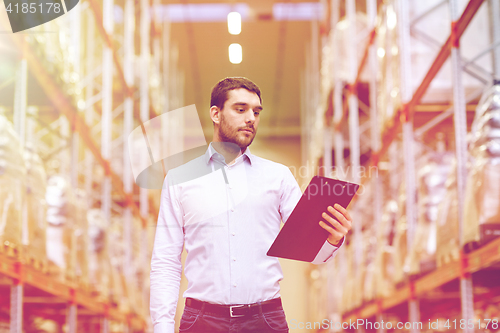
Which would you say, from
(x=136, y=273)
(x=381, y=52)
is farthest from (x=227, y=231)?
(x=136, y=273)

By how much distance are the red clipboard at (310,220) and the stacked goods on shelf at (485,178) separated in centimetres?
195

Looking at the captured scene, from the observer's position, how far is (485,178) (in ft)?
12.1

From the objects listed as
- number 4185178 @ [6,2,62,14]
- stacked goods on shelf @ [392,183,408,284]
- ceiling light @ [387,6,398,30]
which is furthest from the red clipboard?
ceiling light @ [387,6,398,30]

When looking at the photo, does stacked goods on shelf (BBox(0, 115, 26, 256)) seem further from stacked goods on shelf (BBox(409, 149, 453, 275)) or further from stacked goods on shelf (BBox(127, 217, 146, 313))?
stacked goods on shelf (BBox(127, 217, 146, 313))

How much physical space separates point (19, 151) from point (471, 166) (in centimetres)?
300

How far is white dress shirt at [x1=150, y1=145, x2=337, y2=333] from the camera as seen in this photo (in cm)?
211

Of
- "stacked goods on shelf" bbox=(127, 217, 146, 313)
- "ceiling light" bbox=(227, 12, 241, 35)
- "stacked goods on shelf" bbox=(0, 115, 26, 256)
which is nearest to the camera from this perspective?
"stacked goods on shelf" bbox=(0, 115, 26, 256)

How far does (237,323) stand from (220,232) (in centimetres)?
31

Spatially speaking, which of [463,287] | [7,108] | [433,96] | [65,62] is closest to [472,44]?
[433,96]

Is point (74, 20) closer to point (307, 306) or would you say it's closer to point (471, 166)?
point (471, 166)

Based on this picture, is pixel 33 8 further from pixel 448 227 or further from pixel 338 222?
pixel 338 222

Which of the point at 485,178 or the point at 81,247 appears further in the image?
the point at 81,247

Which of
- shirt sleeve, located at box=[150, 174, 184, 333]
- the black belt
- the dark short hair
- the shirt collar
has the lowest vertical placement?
the black belt

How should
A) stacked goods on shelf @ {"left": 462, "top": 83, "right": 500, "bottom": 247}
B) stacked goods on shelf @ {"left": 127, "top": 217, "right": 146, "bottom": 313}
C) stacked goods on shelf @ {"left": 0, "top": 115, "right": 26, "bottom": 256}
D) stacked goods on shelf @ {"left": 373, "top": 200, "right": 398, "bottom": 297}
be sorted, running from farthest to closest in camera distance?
stacked goods on shelf @ {"left": 127, "top": 217, "right": 146, "bottom": 313} → stacked goods on shelf @ {"left": 373, "top": 200, "right": 398, "bottom": 297} → stacked goods on shelf @ {"left": 0, "top": 115, "right": 26, "bottom": 256} → stacked goods on shelf @ {"left": 462, "top": 83, "right": 500, "bottom": 247}
